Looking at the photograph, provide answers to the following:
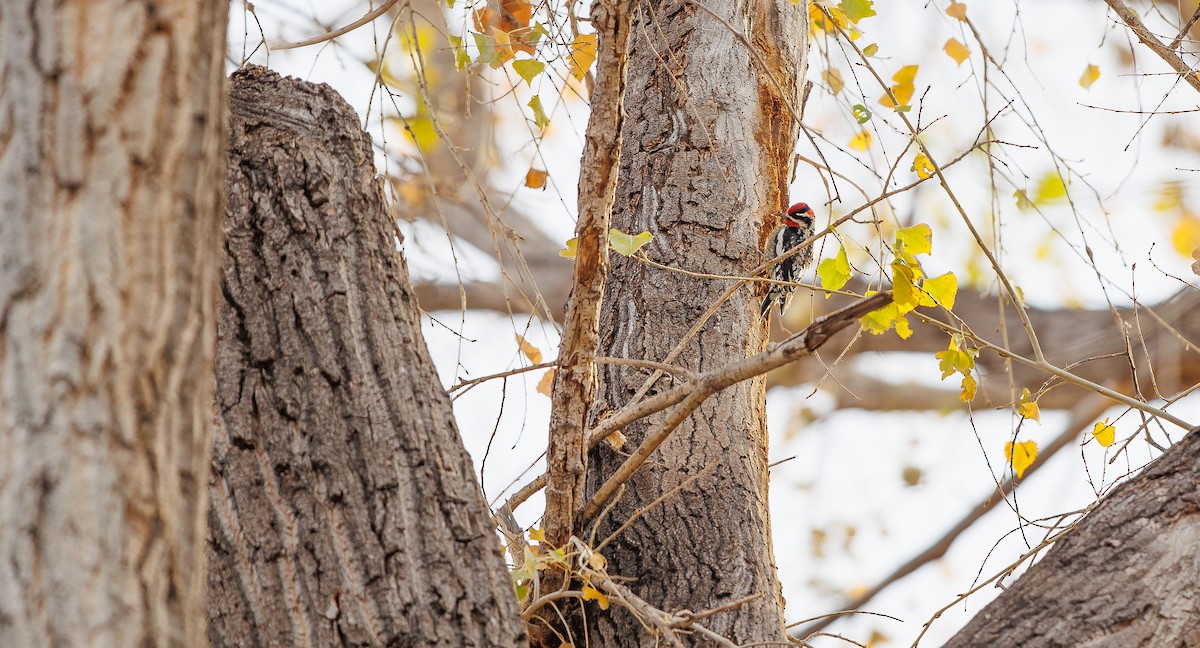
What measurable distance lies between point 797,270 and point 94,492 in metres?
4.75

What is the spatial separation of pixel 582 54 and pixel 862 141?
858 millimetres

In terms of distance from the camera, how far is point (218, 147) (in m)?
1.12

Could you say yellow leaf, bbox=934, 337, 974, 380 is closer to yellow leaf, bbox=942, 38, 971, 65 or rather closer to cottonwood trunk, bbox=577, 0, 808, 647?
cottonwood trunk, bbox=577, 0, 808, 647

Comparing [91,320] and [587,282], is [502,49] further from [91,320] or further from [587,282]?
[91,320]

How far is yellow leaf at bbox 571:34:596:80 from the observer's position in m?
2.79

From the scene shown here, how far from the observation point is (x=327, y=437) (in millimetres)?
1671

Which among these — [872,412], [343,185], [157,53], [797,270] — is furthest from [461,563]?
[872,412]

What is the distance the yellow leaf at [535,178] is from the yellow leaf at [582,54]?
315 mm

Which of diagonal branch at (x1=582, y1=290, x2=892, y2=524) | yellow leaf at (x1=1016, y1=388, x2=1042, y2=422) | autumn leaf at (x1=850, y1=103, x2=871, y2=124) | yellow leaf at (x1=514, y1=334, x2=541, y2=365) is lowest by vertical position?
diagonal branch at (x1=582, y1=290, x2=892, y2=524)

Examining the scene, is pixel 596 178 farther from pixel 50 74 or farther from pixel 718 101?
pixel 718 101

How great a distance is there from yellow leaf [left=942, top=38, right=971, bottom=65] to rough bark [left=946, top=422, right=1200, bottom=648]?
1653mm

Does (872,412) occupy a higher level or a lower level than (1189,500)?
higher

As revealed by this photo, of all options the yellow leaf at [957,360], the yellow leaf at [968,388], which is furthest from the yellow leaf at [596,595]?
the yellow leaf at [968,388]

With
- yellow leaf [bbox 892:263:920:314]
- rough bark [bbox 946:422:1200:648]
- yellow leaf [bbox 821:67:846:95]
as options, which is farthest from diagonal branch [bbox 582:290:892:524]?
yellow leaf [bbox 821:67:846:95]
